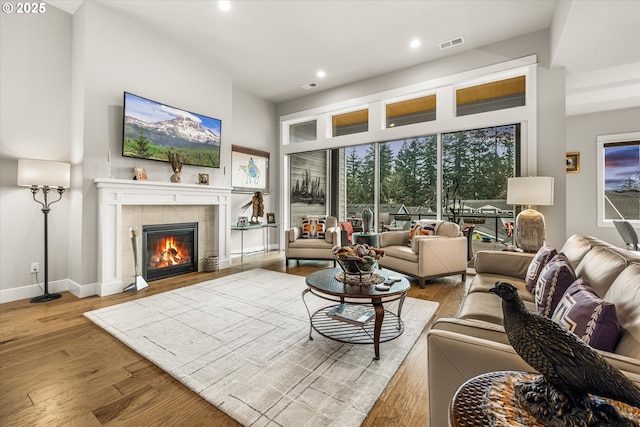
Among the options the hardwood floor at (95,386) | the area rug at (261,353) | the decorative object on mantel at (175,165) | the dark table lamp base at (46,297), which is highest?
the decorative object on mantel at (175,165)

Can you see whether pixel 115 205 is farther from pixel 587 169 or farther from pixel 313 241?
pixel 587 169

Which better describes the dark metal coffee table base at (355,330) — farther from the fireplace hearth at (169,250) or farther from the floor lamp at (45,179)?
the floor lamp at (45,179)

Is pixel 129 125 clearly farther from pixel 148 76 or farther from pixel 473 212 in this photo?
pixel 473 212

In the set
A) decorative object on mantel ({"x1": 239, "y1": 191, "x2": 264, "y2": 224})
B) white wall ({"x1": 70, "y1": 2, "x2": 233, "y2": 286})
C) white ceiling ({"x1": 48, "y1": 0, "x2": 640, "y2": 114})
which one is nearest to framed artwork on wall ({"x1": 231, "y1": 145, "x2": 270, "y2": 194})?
decorative object on mantel ({"x1": 239, "y1": 191, "x2": 264, "y2": 224})

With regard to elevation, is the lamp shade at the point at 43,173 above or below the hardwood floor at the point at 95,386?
above

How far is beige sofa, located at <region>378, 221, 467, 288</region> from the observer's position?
3.66 metres

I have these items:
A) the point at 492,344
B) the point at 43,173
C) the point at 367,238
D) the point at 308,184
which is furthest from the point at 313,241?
the point at 492,344

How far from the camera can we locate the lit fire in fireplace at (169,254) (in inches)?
161

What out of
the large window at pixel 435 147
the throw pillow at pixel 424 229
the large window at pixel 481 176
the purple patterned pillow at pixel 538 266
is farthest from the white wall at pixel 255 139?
the purple patterned pillow at pixel 538 266

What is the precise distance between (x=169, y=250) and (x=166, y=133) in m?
1.74

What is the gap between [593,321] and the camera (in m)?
1.00

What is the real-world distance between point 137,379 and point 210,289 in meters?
1.81

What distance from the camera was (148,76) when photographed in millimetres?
3967

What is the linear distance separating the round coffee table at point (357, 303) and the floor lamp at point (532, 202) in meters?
1.96
